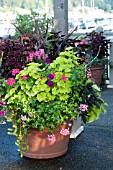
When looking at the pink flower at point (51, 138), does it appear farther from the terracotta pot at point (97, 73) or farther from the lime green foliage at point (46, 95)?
the terracotta pot at point (97, 73)

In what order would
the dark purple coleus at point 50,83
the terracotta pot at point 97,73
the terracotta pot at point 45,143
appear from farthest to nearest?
the terracotta pot at point 97,73 < the terracotta pot at point 45,143 < the dark purple coleus at point 50,83

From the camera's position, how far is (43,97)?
9.06ft

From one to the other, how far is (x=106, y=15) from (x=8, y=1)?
615 centimetres

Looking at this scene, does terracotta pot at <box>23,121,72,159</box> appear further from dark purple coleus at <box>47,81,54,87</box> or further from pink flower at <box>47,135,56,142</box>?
dark purple coleus at <box>47,81,54,87</box>

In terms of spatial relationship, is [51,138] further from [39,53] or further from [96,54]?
[96,54]

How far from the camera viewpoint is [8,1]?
17.1 metres

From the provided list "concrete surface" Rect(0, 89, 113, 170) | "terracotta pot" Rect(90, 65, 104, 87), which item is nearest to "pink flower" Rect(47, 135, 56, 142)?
"concrete surface" Rect(0, 89, 113, 170)

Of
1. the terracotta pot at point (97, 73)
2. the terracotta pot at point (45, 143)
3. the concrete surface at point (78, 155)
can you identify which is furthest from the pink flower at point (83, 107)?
the terracotta pot at point (97, 73)

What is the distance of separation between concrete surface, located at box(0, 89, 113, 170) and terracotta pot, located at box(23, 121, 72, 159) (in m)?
0.06

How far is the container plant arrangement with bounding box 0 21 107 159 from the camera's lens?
2793 mm

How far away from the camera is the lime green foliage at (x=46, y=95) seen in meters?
2.78

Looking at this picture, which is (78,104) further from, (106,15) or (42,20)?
(106,15)

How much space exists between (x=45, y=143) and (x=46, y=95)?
47cm

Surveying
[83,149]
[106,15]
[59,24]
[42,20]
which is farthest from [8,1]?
[83,149]
